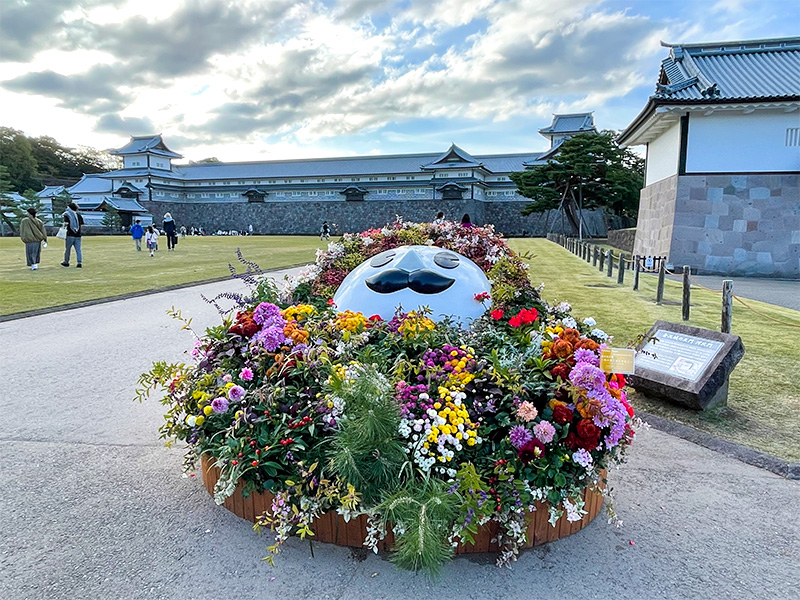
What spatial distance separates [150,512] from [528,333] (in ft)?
9.08

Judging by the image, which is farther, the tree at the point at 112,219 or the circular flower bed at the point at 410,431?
the tree at the point at 112,219

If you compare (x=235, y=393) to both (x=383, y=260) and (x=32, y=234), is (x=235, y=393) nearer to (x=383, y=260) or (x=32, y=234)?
(x=383, y=260)

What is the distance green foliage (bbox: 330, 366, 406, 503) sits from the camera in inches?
100

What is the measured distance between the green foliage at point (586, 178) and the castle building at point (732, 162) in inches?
557

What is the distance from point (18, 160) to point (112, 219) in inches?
1069

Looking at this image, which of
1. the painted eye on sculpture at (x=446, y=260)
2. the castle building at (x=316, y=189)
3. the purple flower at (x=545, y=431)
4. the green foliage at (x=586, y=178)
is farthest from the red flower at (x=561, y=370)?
the castle building at (x=316, y=189)

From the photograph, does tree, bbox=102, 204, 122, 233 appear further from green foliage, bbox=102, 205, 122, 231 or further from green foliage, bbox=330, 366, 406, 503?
green foliage, bbox=330, 366, 406, 503

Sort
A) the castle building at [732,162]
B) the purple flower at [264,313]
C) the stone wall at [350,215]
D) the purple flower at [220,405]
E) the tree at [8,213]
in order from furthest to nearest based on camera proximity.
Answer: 1. the stone wall at [350,215]
2. the tree at [8,213]
3. the castle building at [732,162]
4. the purple flower at [264,313]
5. the purple flower at [220,405]

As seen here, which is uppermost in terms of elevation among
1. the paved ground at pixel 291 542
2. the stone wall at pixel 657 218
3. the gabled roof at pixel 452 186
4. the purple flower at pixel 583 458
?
the gabled roof at pixel 452 186

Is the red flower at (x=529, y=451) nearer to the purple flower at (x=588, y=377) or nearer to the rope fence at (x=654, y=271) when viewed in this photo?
the purple flower at (x=588, y=377)

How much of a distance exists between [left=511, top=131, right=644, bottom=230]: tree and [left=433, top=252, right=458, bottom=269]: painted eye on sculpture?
94.2 feet

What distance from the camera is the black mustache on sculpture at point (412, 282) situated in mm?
4543

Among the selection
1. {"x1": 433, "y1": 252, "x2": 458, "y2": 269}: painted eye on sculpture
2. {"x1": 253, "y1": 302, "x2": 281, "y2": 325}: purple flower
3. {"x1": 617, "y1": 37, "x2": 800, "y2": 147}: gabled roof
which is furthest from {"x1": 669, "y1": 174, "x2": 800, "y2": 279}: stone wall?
{"x1": 253, "y1": 302, "x2": 281, "y2": 325}: purple flower

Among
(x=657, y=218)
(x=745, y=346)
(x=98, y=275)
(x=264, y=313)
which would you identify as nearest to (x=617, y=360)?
(x=264, y=313)
